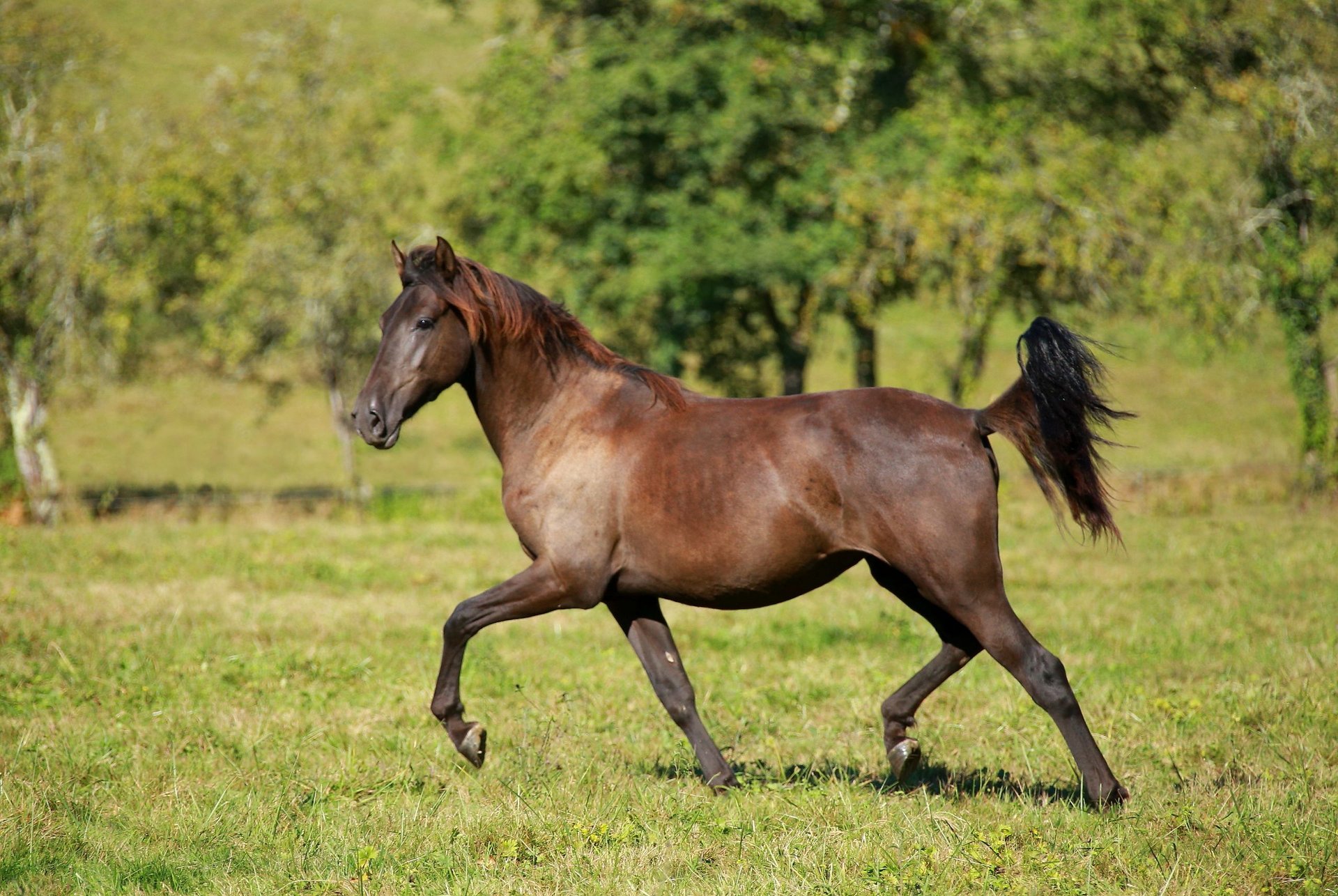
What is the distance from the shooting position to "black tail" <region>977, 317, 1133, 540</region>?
5.30m

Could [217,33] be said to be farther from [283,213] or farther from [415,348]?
[415,348]

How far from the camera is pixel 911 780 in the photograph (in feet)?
19.7

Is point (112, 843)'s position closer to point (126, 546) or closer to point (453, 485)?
point (126, 546)

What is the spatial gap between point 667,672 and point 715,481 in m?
1.10

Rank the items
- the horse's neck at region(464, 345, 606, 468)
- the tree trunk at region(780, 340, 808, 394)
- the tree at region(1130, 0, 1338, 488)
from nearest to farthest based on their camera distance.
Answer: the horse's neck at region(464, 345, 606, 468)
the tree at region(1130, 0, 1338, 488)
the tree trunk at region(780, 340, 808, 394)

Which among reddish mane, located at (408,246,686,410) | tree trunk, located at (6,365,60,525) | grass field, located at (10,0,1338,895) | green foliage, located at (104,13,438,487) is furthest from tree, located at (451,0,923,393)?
reddish mane, located at (408,246,686,410)

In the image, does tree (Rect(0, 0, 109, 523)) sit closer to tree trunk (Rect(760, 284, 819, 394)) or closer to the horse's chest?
tree trunk (Rect(760, 284, 819, 394))

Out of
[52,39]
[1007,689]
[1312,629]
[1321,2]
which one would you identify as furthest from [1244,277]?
[52,39]

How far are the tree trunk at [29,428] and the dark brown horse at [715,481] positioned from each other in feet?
53.8

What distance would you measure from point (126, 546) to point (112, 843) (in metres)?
9.98

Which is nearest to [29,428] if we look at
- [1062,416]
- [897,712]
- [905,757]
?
[897,712]

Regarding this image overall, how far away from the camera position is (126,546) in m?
14.0

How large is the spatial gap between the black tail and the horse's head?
2598mm

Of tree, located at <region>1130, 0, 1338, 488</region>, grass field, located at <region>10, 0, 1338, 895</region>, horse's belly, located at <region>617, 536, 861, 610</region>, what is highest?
tree, located at <region>1130, 0, 1338, 488</region>
